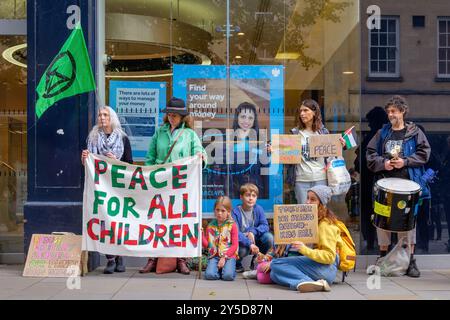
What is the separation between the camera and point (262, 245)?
7.64 meters

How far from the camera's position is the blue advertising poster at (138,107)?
27.8ft

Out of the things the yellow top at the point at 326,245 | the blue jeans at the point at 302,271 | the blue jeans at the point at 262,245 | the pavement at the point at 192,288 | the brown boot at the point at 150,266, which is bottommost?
the pavement at the point at 192,288

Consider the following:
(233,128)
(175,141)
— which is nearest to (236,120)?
(233,128)

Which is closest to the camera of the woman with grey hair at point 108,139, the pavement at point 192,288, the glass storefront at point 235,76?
the pavement at point 192,288

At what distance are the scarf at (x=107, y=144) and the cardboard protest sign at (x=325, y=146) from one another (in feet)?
7.55

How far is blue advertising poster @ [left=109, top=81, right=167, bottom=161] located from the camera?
8.48m

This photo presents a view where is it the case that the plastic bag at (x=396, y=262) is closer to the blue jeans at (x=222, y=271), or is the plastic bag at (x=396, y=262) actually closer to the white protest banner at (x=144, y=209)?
the blue jeans at (x=222, y=271)

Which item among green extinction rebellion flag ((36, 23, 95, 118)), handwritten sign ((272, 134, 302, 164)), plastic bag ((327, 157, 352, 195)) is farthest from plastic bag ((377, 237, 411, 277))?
green extinction rebellion flag ((36, 23, 95, 118))

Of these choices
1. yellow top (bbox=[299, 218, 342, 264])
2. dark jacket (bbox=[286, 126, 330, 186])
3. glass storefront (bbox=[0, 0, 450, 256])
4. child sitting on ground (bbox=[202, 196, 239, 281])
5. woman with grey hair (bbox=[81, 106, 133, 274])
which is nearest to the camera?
yellow top (bbox=[299, 218, 342, 264])

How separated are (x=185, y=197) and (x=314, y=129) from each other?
186cm

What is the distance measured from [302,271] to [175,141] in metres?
2.15

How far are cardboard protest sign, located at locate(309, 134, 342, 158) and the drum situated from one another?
2.16 feet

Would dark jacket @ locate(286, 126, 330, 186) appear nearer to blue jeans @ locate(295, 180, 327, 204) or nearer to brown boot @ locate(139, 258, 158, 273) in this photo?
blue jeans @ locate(295, 180, 327, 204)

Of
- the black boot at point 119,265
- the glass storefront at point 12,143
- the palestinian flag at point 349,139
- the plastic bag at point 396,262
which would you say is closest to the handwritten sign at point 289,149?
the palestinian flag at point 349,139
